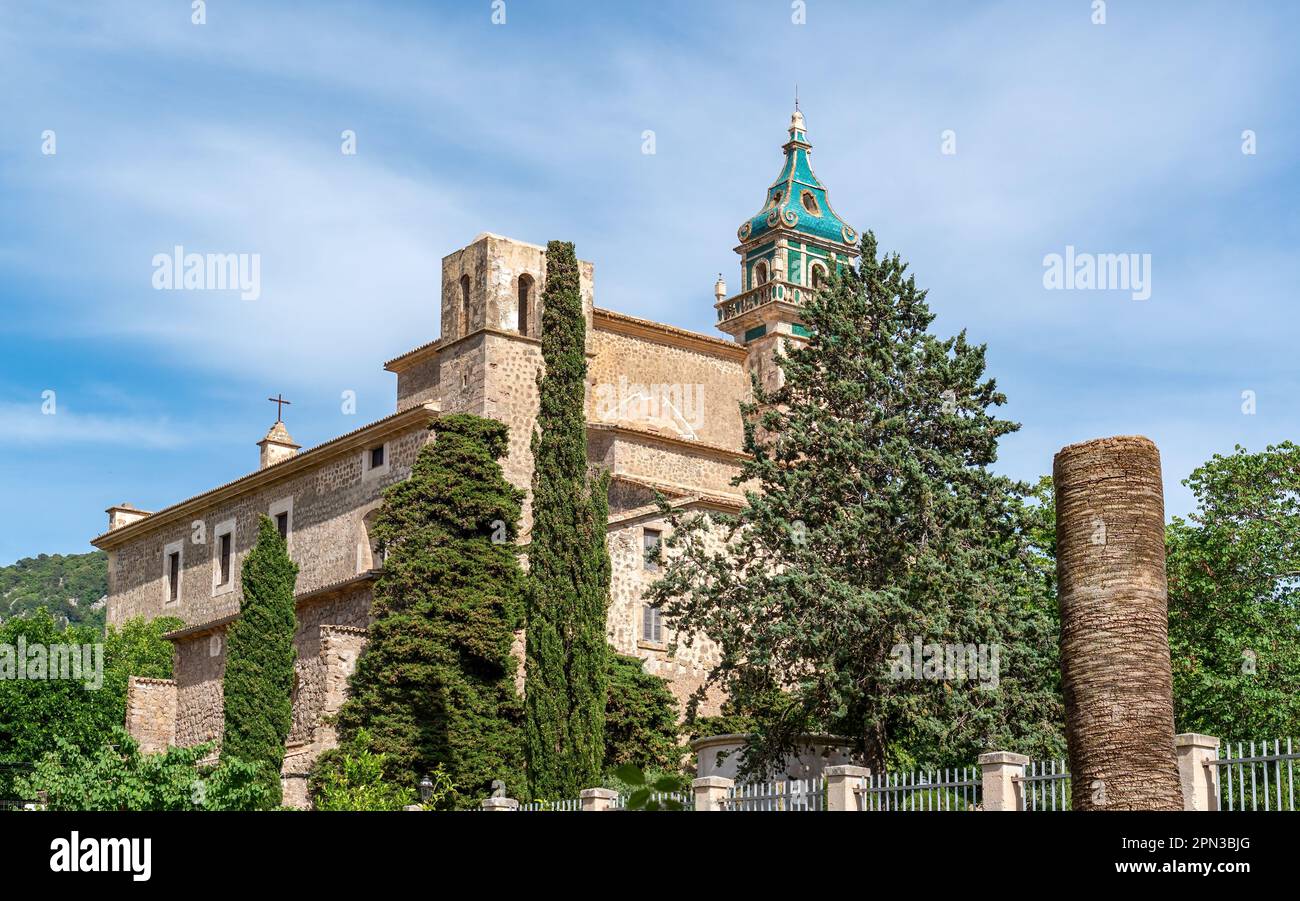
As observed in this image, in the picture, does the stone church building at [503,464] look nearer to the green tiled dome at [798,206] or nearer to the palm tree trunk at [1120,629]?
the green tiled dome at [798,206]

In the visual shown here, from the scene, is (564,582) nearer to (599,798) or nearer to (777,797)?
(599,798)

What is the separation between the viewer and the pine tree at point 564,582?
23312 mm

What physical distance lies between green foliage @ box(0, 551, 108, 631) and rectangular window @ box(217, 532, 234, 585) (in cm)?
6736

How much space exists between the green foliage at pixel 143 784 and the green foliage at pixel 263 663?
10.9m

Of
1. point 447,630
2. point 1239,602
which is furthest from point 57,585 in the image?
point 1239,602

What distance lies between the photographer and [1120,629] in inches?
343

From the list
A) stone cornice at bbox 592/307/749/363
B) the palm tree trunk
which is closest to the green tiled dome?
stone cornice at bbox 592/307/749/363

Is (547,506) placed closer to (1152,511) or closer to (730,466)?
(730,466)

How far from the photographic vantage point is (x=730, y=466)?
125 feet

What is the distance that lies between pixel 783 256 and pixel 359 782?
27196 millimetres

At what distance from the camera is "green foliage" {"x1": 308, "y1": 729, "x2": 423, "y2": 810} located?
78.7ft
